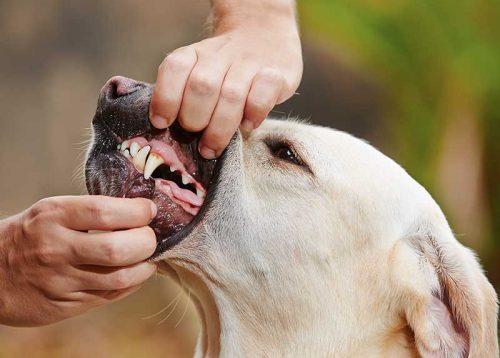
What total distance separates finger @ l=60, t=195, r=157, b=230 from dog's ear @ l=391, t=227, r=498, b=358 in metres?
0.79

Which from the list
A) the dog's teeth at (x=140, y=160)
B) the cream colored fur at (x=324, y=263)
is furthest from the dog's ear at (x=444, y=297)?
the dog's teeth at (x=140, y=160)

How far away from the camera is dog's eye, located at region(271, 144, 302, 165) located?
7.97ft

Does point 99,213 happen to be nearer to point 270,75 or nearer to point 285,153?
point 270,75

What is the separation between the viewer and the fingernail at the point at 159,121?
6.68 ft

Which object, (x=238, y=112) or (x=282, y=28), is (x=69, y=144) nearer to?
(x=282, y=28)

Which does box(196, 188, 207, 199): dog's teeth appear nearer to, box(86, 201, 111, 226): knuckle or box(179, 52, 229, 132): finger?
box(179, 52, 229, 132): finger

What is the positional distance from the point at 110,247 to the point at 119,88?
0.50m

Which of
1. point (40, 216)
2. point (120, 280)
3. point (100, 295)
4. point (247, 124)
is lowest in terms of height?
point (100, 295)

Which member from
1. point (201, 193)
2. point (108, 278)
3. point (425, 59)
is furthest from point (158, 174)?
point (425, 59)

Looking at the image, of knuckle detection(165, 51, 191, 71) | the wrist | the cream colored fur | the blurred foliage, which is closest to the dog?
the cream colored fur

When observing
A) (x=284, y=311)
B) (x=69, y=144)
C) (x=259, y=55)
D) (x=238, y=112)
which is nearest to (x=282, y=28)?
(x=259, y=55)

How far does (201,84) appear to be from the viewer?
1.96m

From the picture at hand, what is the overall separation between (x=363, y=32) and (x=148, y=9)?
1.61 m

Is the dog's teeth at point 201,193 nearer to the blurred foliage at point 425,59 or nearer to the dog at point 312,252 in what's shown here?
the dog at point 312,252
